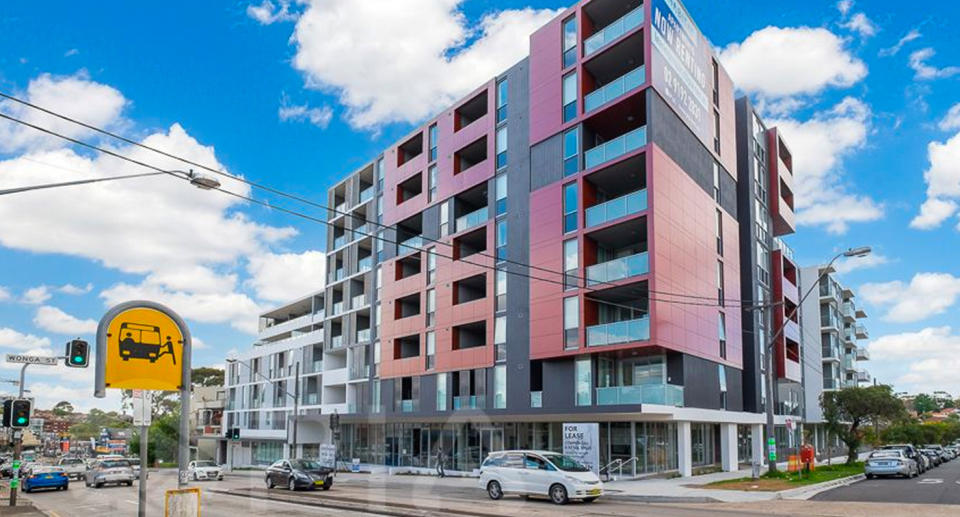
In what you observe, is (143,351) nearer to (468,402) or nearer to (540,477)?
(540,477)

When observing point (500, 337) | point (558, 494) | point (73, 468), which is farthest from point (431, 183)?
point (558, 494)

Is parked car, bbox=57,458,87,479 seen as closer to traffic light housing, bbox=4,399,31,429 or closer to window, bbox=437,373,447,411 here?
window, bbox=437,373,447,411

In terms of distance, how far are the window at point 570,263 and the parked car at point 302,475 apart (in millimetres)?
14036

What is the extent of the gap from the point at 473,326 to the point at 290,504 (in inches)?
880

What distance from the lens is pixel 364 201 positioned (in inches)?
2291

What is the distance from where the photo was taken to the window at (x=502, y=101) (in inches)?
1719

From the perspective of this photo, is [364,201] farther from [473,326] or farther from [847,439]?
[847,439]

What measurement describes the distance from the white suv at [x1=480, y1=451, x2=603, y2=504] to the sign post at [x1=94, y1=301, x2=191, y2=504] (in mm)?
16126

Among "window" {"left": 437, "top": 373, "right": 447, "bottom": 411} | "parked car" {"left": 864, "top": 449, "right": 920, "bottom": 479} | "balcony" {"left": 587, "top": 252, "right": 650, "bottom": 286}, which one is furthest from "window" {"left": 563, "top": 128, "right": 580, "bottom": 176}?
"parked car" {"left": 864, "top": 449, "right": 920, "bottom": 479}

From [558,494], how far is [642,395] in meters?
10.4

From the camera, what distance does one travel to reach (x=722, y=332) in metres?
41.5

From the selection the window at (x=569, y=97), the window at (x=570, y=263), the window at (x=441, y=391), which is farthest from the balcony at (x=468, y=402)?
the window at (x=569, y=97)

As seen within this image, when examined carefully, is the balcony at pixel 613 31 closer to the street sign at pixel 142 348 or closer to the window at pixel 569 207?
the window at pixel 569 207

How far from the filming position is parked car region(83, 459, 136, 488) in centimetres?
3566
